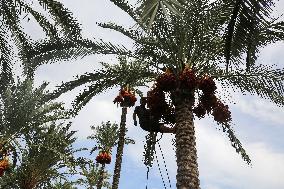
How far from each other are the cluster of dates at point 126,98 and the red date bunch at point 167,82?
9064 mm

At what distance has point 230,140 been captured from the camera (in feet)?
42.3

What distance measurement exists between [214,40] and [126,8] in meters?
2.84

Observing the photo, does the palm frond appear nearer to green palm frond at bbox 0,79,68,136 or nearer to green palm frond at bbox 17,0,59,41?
green palm frond at bbox 17,0,59,41

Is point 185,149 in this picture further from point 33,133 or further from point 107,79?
point 33,133

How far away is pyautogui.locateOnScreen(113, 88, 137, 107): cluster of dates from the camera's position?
19.7 m

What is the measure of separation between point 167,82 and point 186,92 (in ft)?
1.75

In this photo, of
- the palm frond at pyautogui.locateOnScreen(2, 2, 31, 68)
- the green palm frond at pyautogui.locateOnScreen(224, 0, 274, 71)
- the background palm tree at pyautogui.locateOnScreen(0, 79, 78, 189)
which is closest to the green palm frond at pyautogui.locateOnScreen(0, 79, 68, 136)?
the background palm tree at pyautogui.locateOnScreen(0, 79, 78, 189)

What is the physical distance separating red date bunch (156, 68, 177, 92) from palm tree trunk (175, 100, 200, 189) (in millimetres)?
476

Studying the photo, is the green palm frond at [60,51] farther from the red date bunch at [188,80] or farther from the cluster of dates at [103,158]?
the cluster of dates at [103,158]

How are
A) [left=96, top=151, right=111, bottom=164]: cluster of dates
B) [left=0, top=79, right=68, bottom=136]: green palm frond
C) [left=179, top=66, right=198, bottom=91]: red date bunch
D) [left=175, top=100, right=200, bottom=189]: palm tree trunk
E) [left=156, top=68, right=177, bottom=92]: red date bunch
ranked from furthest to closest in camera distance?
[left=96, top=151, right=111, bottom=164]: cluster of dates → [left=0, top=79, right=68, bottom=136]: green palm frond → [left=156, top=68, right=177, bottom=92]: red date bunch → [left=179, top=66, right=198, bottom=91]: red date bunch → [left=175, top=100, right=200, bottom=189]: palm tree trunk

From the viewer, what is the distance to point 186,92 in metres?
10.4

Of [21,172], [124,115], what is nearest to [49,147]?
[21,172]

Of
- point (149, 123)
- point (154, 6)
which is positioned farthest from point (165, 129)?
point (154, 6)

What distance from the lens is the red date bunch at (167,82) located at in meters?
10.5
